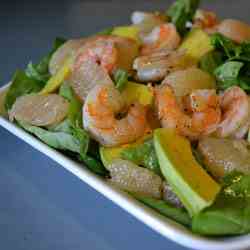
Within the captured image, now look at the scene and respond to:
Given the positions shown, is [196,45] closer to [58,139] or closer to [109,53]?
[109,53]

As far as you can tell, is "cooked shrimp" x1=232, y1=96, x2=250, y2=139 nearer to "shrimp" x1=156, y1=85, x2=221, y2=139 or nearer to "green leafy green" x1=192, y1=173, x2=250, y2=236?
"shrimp" x1=156, y1=85, x2=221, y2=139

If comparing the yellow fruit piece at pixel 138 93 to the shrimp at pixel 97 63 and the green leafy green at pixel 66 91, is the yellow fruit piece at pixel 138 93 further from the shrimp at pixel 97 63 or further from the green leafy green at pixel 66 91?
the green leafy green at pixel 66 91

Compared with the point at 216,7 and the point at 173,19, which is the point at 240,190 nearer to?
the point at 173,19

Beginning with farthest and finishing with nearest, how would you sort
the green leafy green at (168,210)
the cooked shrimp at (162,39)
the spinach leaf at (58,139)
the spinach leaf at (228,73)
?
the cooked shrimp at (162,39) < the spinach leaf at (228,73) < the spinach leaf at (58,139) < the green leafy green at (168,210)

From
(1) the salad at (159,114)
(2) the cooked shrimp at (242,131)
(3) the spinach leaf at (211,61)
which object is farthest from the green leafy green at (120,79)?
(2) the cooked shrimp at (242,131)

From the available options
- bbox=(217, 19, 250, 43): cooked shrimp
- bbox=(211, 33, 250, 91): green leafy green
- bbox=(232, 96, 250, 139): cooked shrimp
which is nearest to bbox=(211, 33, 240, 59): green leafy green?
bbox=(211, 33, 250, 91): green leafy green
